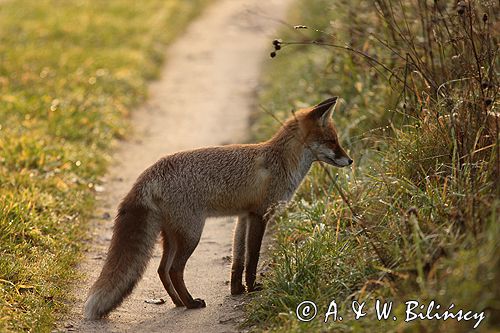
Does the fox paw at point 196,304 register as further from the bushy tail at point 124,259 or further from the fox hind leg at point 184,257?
the bushy tail at point 124,259

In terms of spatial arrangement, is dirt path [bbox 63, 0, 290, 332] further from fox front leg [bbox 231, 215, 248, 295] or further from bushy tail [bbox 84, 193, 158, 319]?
bushy tail [bbox 84, 193, 158, 319]

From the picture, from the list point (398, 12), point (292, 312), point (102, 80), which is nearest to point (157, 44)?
point (102, 80)

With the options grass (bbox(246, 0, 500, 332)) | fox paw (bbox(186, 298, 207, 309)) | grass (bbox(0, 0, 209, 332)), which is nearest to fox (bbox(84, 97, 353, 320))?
fox paw (bbox(186, 298, 207, 309))

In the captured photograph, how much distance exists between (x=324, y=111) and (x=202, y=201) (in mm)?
1331

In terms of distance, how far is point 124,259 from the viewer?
6.06 meters

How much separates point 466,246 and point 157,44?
12776 mm

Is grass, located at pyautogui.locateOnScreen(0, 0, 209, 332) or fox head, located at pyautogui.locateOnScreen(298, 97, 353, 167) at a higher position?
fox head, located at pyautogui.locateOnScreen(298, 97, 353, 167)

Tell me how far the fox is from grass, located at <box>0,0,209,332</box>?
75cm

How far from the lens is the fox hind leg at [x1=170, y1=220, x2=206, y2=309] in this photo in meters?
6.40

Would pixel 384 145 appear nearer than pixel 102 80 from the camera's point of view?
Yes

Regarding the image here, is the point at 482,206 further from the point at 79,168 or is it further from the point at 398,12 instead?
the point at 79,168

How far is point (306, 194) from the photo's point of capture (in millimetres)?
8555

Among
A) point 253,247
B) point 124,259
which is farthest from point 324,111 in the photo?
point 124,259

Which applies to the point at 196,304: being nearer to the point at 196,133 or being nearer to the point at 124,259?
the point at 124,259
